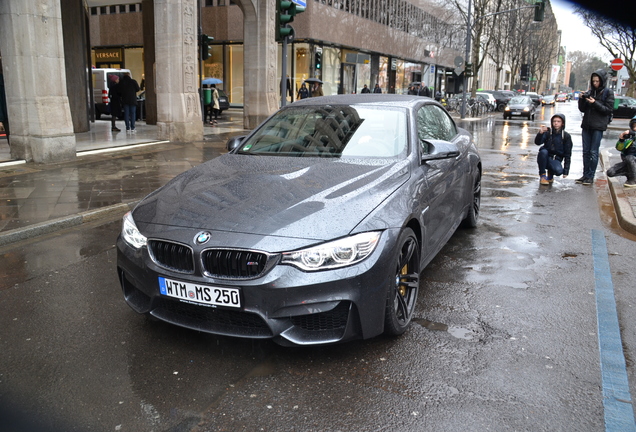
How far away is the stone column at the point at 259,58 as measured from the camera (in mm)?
19797

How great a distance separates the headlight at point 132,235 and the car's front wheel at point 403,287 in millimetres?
1560

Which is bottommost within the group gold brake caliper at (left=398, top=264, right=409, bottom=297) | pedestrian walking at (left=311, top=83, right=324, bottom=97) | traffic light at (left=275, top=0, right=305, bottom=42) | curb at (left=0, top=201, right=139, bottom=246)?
curb at (left=0, top=201, right=139, bottom=246)

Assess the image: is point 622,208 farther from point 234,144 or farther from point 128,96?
point 128,96

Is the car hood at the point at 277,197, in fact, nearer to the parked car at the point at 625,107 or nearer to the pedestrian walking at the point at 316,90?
the pedestrian walking at the point at 316,90

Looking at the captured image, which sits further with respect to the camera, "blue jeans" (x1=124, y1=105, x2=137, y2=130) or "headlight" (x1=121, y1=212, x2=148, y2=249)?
"blue jeans" (x1=124, y1=105, x2=137, y2=130)

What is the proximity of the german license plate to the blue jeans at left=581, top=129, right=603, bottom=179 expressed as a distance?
8.79m

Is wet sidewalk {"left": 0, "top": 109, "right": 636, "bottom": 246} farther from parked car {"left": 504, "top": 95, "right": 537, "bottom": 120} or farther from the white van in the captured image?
parked car {"left": 504, "top": 95, "right": 537, "bottom": 120}

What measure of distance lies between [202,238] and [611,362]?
8.42ft

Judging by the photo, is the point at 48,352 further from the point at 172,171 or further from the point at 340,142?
the point at 172,171

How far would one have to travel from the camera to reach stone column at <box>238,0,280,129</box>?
19.8 m

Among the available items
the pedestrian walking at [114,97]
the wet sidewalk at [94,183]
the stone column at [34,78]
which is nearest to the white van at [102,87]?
the pedestrian walking at [114,97]

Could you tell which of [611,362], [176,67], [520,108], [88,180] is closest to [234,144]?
[611,362]

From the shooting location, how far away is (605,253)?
5961mm

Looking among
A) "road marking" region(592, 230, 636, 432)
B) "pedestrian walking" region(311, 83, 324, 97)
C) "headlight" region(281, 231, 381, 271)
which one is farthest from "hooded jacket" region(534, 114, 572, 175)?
"pedestrian walking" region(311, 83, 324, 97)
